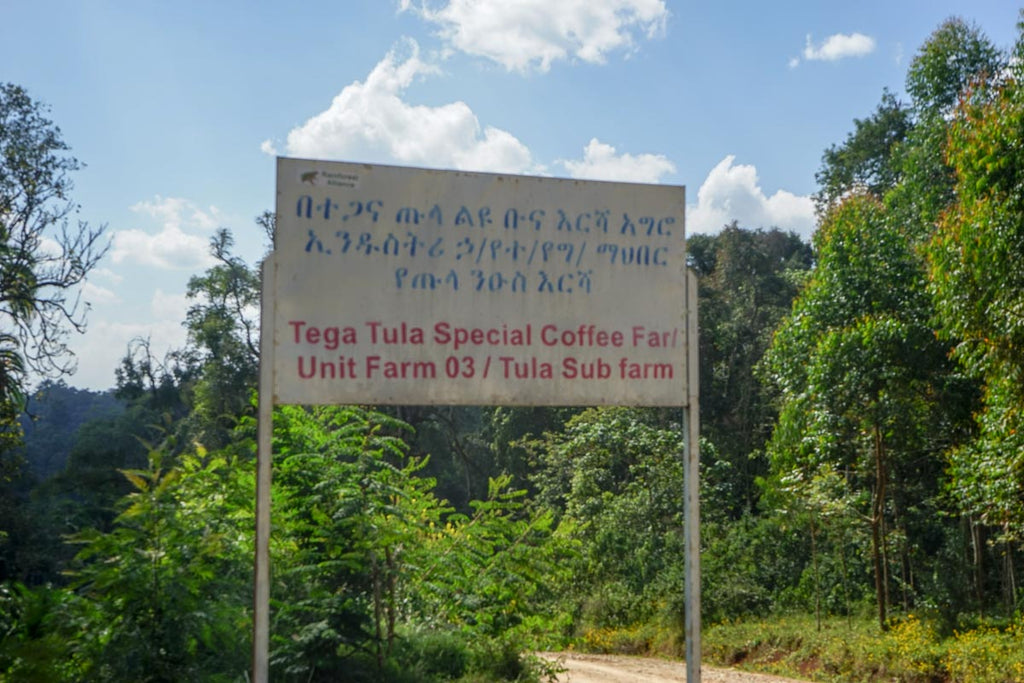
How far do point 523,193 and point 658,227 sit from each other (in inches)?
27.1

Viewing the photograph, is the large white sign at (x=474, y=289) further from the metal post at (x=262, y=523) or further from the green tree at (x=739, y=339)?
the green tree at (x=739, y=339)

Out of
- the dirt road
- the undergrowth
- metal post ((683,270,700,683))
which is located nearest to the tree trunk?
the undergrowth

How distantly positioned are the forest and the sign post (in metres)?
1.84

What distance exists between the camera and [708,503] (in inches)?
933

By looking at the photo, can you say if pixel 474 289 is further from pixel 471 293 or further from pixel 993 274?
pixel 993 274

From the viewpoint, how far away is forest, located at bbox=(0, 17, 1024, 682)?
5.93 metres

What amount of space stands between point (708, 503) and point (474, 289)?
20.1 m

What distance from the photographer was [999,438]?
1230 centimetres

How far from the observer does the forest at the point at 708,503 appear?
593cm

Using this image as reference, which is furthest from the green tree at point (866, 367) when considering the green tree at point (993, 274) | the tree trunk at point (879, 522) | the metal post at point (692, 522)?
the metal post at point (692, 522)

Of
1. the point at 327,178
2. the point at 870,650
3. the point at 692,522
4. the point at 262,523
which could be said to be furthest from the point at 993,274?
the point at 262,523

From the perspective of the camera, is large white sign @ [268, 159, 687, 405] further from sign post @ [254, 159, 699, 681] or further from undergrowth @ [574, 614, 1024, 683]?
undergrowth @ [574, 614, 1024, 683]

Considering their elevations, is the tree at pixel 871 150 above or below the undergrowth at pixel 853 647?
above

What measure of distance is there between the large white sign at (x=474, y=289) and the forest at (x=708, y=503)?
1850 millimetres
